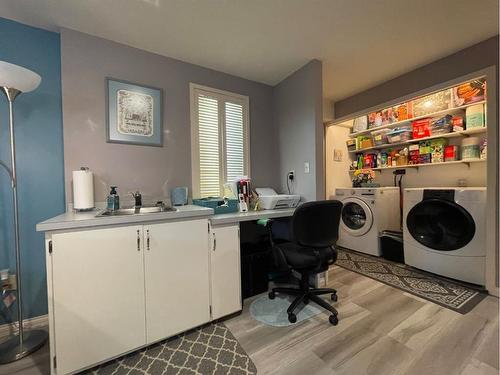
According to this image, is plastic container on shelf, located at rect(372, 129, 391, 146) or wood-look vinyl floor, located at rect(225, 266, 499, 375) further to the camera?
plastic container on shelf, located at rect(372, 129, 391, 146)

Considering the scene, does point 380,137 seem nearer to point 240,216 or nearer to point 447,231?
point 447,231

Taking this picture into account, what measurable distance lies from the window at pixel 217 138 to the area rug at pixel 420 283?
1.89 metres

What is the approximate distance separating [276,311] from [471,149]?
9.42ft

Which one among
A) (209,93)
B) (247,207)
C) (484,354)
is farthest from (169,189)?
(484,354)

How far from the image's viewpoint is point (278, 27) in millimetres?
1651

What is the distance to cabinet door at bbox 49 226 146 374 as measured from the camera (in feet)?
3.65

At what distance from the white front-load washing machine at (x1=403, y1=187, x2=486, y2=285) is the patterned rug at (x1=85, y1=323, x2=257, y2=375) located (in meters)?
2.26

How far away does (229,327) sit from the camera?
1.56m

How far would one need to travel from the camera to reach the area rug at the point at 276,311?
1.61 m

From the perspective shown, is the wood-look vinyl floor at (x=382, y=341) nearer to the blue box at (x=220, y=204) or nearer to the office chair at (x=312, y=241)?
the office chair at (x=312, y=241)

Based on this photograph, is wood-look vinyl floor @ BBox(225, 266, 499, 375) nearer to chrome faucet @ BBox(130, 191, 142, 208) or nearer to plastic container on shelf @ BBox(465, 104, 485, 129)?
chrome faucet @ BBox(130, 191, 142, 208)

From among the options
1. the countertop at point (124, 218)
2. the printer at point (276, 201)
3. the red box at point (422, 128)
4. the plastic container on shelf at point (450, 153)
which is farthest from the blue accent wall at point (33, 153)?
the plastic container on shelf at point (450, 153)

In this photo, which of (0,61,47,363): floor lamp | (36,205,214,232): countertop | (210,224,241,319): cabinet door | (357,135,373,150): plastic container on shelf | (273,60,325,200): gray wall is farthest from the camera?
(357,135,373,150): plastic container on shelf

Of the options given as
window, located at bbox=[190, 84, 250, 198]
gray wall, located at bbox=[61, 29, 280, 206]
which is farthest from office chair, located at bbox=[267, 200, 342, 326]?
gray wall, located at bbox=[61, 29, 280, 206]
